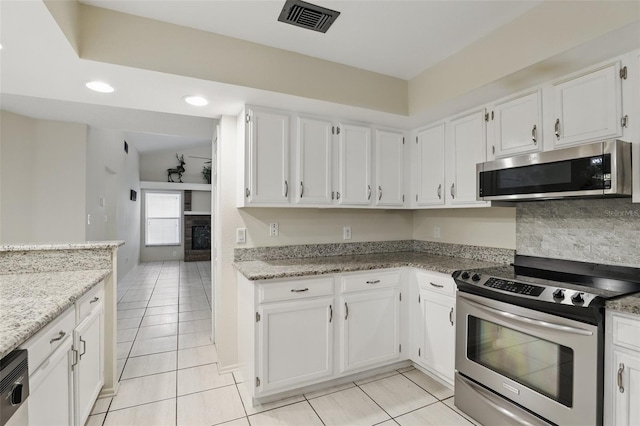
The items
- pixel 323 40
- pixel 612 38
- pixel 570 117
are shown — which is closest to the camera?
pixel 612 38

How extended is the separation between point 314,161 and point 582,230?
6.21 feet

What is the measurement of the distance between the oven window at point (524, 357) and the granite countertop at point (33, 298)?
219 centimetres

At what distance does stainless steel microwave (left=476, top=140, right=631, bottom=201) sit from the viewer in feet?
5.24

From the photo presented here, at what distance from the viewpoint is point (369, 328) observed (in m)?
2.41

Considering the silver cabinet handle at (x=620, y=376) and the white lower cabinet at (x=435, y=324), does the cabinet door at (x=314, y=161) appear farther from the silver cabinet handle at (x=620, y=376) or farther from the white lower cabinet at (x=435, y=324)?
the silver cabinet handle at (x=620, y=376)

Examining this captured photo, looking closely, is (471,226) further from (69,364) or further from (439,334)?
(69,364)

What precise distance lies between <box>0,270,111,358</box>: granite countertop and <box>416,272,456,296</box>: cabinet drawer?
2.19 meters

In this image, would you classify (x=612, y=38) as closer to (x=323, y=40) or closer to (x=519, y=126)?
(x=519, y=126)

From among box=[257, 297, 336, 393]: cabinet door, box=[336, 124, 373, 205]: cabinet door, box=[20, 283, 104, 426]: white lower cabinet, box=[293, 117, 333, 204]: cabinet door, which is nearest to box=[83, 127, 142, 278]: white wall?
box=[20, 283, 104, 426]: white lower cabinet

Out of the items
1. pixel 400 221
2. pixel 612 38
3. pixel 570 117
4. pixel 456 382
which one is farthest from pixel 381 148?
pixel 456 382

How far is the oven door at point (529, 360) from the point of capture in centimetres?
148

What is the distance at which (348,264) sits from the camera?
2.41m

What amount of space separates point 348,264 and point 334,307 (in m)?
0.34

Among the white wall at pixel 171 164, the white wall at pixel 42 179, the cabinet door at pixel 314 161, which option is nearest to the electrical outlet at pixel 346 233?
the cabinet door at pixel 314 161
